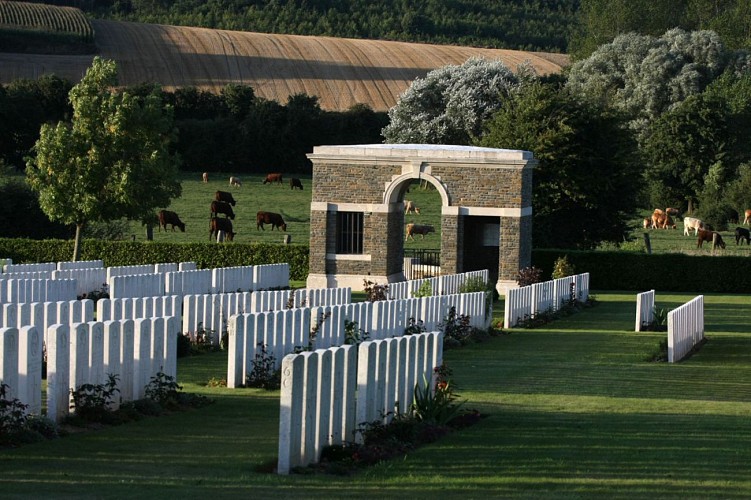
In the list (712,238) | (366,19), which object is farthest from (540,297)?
(366,19)

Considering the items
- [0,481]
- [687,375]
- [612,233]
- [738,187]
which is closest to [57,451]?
[0,481]

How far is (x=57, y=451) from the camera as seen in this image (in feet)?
36.7

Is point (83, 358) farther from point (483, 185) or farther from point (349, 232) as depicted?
point (349, 232)

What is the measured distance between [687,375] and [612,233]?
94.5ft

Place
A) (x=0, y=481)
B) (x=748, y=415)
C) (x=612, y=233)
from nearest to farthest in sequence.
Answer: (x=0, y=481) → (x=748, y=415) → (x=612, y=233)

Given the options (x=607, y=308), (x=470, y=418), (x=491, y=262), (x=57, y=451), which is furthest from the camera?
(x=491, y=262)

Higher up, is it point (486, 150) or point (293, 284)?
point (486, 150)

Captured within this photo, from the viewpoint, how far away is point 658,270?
132 feet

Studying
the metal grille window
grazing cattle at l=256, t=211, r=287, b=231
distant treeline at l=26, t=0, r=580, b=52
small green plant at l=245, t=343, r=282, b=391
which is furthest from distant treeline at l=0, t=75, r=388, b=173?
small green plant at l=245, t=343, r=282, b=391

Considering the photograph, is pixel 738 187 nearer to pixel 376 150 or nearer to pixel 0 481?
pixel 376 150

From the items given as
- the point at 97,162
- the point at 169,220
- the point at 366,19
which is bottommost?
the point at 169,220

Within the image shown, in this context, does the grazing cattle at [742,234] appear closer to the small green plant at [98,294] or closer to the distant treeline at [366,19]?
the small green plant at [98,294]

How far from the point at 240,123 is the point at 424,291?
166 ft

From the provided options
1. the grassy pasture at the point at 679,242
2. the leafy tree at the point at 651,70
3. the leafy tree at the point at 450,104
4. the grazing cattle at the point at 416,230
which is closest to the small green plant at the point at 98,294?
the grassy pasture at the point at 679,242
